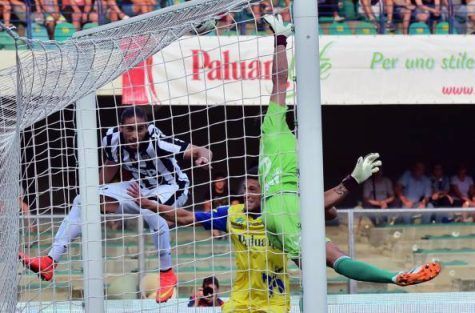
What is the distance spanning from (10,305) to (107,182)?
2.20 metres

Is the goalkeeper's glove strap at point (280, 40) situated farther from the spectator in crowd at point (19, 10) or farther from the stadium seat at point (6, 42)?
the spectator in crowd at point (19, 10)

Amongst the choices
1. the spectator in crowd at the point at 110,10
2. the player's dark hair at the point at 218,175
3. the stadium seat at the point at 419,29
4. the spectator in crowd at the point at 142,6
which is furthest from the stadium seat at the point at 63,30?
the stadium seat at the point at 419,29

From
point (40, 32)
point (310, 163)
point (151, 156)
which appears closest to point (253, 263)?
point (151, 156)

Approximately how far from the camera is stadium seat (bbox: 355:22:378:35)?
14961 millimetres

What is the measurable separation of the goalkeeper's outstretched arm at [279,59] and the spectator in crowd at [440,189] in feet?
28.1

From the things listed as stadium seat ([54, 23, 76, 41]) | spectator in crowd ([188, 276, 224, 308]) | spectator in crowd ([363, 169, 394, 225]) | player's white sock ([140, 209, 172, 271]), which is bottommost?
spectator in crowd ([363, 169, 394, 225])

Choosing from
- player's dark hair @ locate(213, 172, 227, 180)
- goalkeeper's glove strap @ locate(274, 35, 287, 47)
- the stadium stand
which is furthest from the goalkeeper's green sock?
the stadium stand

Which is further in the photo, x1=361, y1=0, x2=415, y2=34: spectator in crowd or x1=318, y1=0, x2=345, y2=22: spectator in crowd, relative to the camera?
x1=318, y1=0, x2=345, y2=22: spectator in crowd

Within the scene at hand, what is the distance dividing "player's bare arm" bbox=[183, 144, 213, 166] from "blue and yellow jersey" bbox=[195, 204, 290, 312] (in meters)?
0.34

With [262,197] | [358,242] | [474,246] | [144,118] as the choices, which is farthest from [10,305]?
[474,246]

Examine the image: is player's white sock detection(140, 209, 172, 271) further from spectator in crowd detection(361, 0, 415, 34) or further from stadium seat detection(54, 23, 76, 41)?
spectator in crowd detection(361, 0, 415, 34)

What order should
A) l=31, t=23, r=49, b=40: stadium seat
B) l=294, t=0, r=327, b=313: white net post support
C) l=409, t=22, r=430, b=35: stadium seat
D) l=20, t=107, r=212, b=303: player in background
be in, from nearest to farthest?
l=294, t=0, r=327, b=313: white net post support < l=20, t=107, r=212, b=303: player in background < l=31, t=23, r=49, b=40: stadium seat < l=409, t=22, r=430, b=35: stadium seat

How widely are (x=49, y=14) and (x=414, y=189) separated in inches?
211

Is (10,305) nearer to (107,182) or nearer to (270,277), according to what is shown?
(270,277)
